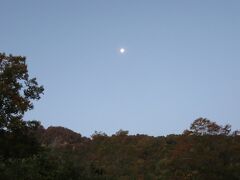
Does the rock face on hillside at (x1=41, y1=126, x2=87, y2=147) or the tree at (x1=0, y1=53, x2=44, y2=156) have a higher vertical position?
the rock face on hillside at (x1=41, y1=126, x2=87, y2=147)

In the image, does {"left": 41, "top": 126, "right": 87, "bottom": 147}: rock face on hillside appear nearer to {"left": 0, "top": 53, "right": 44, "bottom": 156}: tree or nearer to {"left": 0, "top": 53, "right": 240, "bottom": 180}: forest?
{"left": 0, "top": 53, "right": 240, "bottom": 180}: forest

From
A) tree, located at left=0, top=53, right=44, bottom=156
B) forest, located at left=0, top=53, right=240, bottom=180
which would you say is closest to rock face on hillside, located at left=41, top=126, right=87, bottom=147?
forest, located at left=0, top=53, right=240, bottom=180

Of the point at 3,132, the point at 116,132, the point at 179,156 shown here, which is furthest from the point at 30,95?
the point at 116,132

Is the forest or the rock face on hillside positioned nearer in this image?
the forest

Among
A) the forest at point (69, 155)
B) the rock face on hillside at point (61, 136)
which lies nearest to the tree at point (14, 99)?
the forest at point (69, 155)

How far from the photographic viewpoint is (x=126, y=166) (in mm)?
79438

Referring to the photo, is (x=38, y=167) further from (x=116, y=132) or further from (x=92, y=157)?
(x=116, y=132)

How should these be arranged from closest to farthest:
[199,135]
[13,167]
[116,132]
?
[13,167]
[199,135]
[116,132]

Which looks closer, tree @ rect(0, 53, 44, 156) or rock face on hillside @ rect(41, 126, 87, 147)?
tree @ rect(0, 53, 44, 156)

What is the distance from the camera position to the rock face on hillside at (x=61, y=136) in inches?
4437

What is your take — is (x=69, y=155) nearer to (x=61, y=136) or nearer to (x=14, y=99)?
(x=14, y=99)

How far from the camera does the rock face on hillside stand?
11271 cm

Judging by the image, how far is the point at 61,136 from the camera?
120500mm

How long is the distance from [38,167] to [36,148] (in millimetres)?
13617
